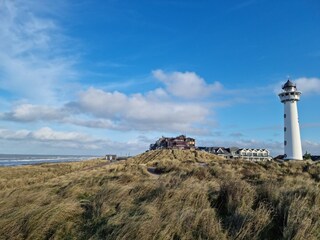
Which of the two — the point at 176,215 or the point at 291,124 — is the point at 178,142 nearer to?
the point at 291,124

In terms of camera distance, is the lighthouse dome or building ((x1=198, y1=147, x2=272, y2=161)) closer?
the lighthouse dome

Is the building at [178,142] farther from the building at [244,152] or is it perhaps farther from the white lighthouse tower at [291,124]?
the white lighthouse tower at [291,124]

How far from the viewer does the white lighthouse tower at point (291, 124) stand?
44.8 m

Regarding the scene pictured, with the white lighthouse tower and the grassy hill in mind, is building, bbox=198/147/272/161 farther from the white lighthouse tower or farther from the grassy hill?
the grassy hill

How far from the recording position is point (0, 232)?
5.98 m

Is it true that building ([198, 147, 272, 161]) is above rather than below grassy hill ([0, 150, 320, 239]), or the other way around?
above

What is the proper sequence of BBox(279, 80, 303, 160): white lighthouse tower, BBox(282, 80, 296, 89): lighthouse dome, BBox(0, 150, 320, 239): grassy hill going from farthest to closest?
BBox(282, 80, 296, 89): lighthouse dome, BBox(279, 80, 303, 160): white lighthouse tower, BBox(0, 150, 320, 239): grassy hill

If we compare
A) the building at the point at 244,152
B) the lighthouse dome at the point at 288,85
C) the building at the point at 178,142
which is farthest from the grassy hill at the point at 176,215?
the building at the point at 178,142

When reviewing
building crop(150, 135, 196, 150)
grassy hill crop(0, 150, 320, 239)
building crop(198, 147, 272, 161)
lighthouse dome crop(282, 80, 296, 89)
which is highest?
lighthouse dome crop(282, 80, 296, 89)

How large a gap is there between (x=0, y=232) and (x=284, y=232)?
197 inches

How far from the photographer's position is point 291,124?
148 feet

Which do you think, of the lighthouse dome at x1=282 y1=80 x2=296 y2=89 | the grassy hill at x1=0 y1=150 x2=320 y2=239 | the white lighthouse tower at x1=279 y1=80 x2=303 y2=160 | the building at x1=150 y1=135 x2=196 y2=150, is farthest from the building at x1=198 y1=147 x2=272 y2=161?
the grassy hill at x1=0 y1=150 x2=320 y2=239

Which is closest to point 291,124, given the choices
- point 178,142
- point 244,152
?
point 244,152

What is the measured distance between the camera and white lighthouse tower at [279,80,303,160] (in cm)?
4478
